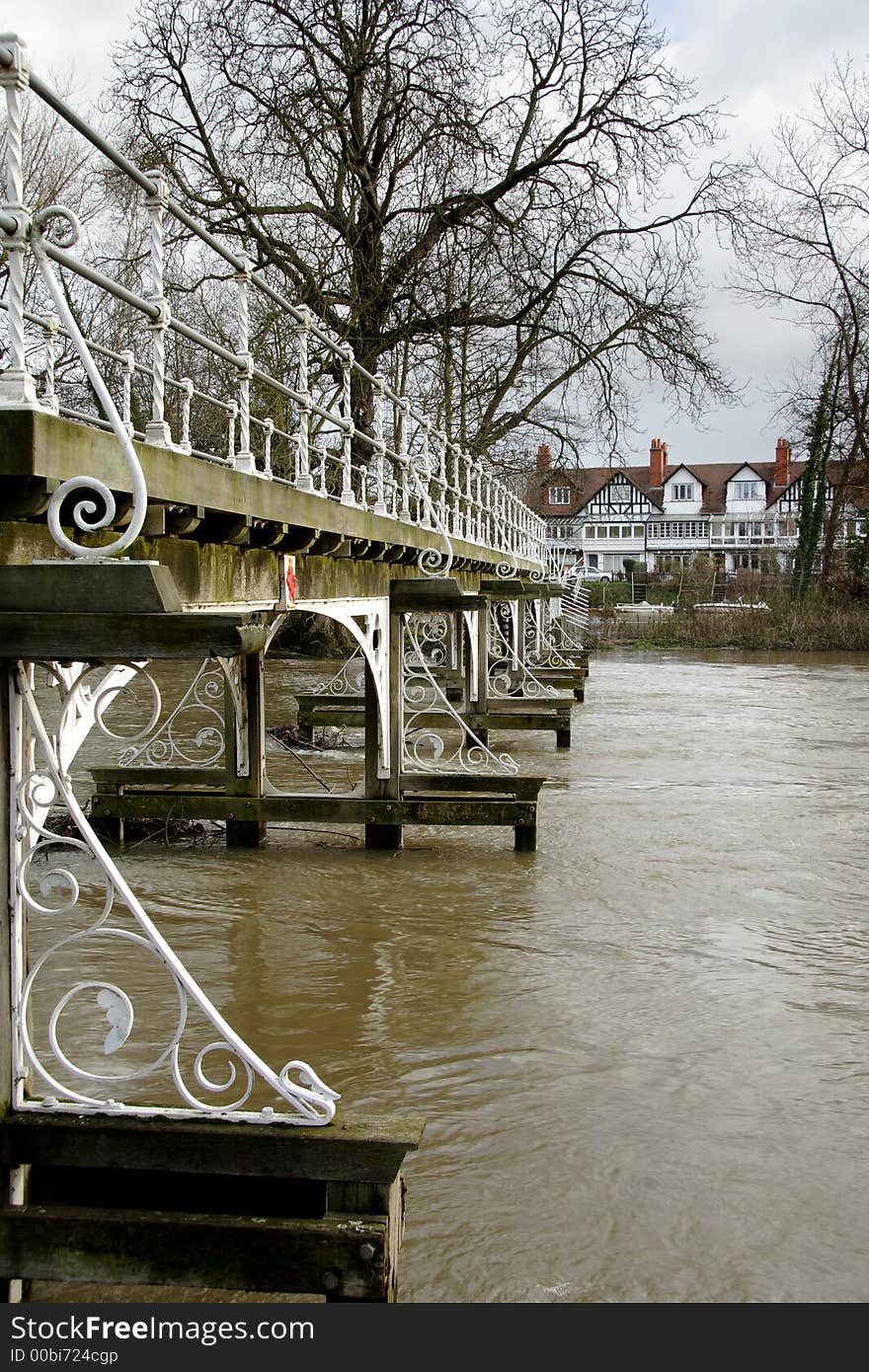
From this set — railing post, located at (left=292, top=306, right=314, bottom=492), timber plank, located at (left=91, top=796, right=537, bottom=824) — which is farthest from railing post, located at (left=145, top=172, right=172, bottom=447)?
timber plank, located at (left=91, top=796, right=537, bottom=824)

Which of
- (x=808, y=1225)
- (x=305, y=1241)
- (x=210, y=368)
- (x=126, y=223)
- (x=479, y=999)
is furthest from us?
(x=126, y=223)

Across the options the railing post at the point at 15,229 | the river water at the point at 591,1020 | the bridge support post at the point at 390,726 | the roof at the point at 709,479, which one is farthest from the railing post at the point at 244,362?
the roof at the point at 709,479

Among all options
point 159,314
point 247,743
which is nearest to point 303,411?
point 159,314

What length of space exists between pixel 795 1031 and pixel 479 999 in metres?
1.75

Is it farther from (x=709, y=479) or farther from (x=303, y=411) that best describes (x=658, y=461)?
(x=303, y=411)

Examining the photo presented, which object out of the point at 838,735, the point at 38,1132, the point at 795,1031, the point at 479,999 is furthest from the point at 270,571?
the point at 838,735

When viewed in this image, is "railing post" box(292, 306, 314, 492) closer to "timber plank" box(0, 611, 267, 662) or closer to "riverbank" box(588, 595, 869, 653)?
"timber plank" box(0, 611, 267, 662)

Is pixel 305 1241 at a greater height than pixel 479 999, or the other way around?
pixel 305 1241

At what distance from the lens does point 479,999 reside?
7.99 metres

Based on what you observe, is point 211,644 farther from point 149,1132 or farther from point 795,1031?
point 795,1031

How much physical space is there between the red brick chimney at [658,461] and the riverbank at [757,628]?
4485 centimetres

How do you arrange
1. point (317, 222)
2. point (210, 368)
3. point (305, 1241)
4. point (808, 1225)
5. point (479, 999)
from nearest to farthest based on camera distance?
point (305, 1241)
point (808, 1225)
point (479, 999)
point (210, 368)
point (317, 222)

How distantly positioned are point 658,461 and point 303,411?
285 feet

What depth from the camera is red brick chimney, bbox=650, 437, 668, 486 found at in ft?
301
